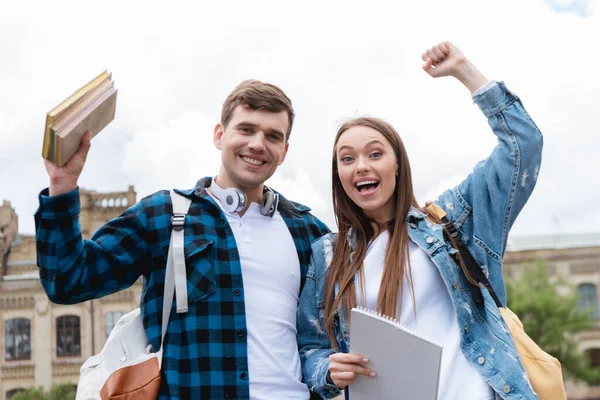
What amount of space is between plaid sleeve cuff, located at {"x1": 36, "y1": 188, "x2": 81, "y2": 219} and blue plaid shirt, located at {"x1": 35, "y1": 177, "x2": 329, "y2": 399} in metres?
0.03

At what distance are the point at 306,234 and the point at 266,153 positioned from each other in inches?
21.1

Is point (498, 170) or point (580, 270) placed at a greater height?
point (498, 170)

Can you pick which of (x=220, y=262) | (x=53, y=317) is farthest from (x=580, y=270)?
(x=220, y=262)

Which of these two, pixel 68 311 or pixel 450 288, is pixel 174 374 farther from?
pixel 68 311

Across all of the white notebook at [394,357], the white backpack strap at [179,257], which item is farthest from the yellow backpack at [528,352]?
the white backpack strap at [179,257]

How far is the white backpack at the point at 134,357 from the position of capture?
2.88 m

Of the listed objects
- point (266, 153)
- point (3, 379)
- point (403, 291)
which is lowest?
point (3, 379)

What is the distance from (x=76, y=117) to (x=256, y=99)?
1052 mm

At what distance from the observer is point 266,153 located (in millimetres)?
3389

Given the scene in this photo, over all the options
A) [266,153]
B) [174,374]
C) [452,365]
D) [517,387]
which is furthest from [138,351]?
[517,387]

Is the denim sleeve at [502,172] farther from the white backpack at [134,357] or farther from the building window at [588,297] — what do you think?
the building window at [588,297]

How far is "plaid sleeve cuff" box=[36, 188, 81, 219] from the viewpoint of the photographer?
2.74 meters

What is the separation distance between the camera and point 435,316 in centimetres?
293

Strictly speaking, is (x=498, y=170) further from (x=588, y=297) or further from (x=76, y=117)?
(x=588, y=297)
